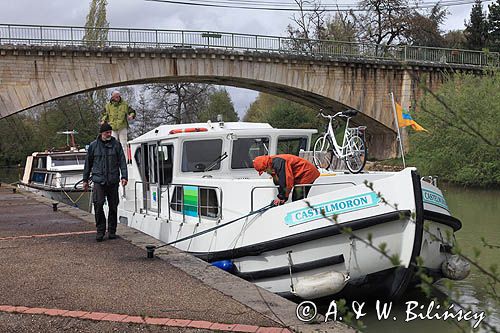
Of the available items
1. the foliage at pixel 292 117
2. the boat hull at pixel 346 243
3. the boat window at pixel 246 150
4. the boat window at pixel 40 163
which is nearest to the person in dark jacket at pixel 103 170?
the boat hull at pixel 346 243

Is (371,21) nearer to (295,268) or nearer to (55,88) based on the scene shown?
(55,88)

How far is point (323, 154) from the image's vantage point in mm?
10125

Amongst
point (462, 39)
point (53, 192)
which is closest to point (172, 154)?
point (53, 192)

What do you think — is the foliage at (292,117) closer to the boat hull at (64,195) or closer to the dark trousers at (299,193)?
the boat hull at (64,195)

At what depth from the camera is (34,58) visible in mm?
26766

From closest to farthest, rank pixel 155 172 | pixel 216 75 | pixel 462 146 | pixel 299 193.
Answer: pixel 299 193, pixel 155 172, pixel 462 146, pixel 216 75

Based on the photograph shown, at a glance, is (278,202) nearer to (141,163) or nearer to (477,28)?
(141,163)

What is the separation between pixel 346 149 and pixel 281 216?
303cm

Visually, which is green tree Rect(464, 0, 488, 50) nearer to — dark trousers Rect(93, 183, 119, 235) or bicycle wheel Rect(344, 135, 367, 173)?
bicycle wheel Rect(344, 135, 367, 173)

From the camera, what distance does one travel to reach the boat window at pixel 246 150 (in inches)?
373

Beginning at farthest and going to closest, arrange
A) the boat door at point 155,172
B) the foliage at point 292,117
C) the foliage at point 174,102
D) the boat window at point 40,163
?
1. the foliage at point 174,102
2. the foliage at point 292,117
3. the boat window at point 40,163
4. the boat door at point 155,172

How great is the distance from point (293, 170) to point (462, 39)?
51609 millimetres

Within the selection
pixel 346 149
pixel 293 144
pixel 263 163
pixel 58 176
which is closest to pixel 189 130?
pixel 293 144

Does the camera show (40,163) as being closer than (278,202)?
No
